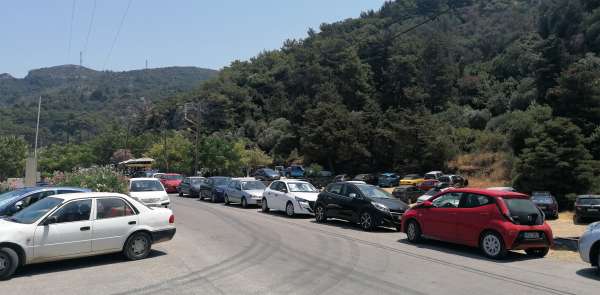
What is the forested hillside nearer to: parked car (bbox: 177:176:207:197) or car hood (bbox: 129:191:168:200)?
car hood (bbox: 129:191:168:200)

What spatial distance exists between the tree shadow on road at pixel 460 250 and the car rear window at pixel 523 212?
0.92 metres

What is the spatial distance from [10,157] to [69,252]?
63899 millimetres

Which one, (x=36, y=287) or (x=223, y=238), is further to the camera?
(x=223, y=238)

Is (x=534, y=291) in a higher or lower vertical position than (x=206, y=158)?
lower

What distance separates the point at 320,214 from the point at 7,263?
11.8 m

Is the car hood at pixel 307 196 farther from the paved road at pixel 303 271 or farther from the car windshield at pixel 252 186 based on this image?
the paved road at pixel 303 271

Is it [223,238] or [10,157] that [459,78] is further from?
[223,238]

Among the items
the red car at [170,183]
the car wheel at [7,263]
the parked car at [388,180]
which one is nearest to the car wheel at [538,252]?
the car wheel at [7,263]

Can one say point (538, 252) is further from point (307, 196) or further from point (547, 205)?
point (547, 205)

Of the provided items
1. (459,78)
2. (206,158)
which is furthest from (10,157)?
(459,78)

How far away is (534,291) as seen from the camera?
8836mm

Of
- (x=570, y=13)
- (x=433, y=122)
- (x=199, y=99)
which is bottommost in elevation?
(x=433, y=122)

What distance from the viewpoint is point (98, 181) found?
20656 mm

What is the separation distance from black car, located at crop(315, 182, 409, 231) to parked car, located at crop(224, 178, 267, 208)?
7.22 m
